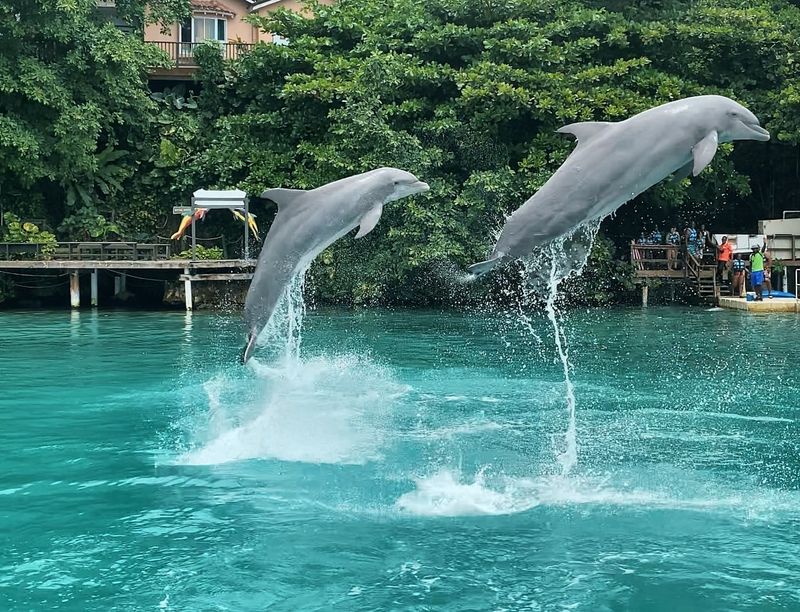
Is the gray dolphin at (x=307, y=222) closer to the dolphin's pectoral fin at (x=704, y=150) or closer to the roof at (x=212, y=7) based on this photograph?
the dolphin's pectoral fin at (x=704, y=150)

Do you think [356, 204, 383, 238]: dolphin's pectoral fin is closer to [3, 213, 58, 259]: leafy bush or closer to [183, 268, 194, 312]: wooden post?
[183, 268, 194, 312]: wooden post

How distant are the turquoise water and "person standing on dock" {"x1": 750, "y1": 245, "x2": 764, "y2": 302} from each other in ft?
29.4

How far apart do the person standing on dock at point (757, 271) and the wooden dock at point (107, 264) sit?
41.7 feet

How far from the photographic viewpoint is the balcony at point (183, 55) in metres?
33.3

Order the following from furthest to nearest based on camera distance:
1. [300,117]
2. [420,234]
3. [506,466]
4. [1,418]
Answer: [300,117] → [420,234] → [1,418] → [506,466]

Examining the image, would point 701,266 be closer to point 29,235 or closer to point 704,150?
point 29,235

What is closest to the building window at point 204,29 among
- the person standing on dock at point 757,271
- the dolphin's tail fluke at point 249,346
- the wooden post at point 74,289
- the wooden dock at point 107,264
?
the wooden dock at point 107,264

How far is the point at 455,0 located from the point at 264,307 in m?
20.1

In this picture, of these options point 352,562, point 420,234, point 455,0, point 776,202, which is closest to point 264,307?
point 352,562

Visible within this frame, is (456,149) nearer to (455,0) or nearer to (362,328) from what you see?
(455,0)

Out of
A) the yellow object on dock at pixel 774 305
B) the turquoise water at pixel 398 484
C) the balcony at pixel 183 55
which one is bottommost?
the turquoise water at pixel 398 484

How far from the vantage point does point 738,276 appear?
26531 millimetres

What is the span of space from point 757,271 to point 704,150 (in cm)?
1961

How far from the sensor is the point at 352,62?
91.1 feet
